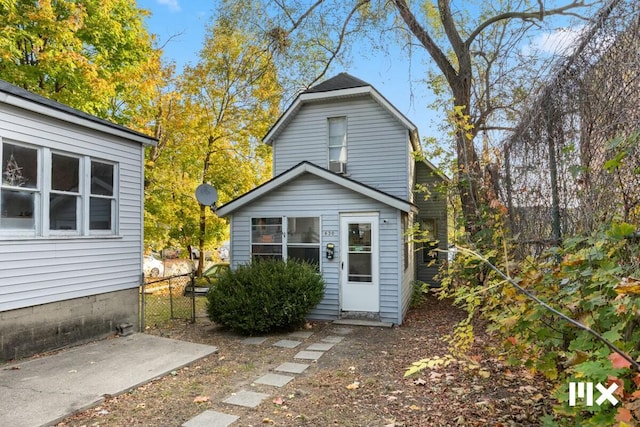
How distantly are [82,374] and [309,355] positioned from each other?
126 inches

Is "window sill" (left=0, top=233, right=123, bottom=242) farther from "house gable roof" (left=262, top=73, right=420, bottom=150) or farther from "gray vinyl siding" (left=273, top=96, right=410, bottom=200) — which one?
"house gable roof" (left=262, top=73, right=420, bottom=150)

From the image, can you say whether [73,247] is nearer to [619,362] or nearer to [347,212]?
[347,212]

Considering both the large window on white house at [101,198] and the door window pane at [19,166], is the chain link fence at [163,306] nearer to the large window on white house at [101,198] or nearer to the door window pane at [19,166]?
the large window on white house at [101,198]

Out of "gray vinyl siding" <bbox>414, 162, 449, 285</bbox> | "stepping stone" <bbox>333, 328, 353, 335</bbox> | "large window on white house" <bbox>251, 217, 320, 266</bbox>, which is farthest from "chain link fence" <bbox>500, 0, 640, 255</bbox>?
"gray vinyl siding" <bbox>414, 162, 449, 285</bbox>

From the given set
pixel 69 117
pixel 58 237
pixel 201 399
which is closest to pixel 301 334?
pixel 201 399

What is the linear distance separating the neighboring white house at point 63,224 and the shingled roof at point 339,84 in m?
5.40

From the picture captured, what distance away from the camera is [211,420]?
152 inches

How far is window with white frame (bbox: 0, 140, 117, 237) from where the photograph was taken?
5684mm

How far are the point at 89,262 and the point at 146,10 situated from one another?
37.8 feet

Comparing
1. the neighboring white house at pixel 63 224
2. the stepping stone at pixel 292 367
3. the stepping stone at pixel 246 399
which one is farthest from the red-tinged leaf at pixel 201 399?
the neighboring white house at pixel 63 224

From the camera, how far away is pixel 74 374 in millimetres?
5066

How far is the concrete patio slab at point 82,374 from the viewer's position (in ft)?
13.2

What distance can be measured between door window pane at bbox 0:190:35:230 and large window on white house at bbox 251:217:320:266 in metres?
4.49

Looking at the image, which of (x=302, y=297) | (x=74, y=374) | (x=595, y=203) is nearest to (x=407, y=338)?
(x=302, y=297)
